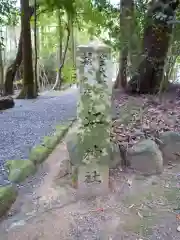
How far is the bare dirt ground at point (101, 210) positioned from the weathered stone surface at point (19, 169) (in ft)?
0.26

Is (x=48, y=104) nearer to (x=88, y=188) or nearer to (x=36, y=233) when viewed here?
(x=88, y=188)

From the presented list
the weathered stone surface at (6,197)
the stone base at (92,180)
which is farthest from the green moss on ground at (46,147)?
the stone base at (92,180)

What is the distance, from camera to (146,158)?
2475 millimetres

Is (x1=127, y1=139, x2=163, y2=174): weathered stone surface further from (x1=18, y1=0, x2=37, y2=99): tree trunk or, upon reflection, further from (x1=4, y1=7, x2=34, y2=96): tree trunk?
(x1=4, y1=7, x2=34, y2=96): tree trunk

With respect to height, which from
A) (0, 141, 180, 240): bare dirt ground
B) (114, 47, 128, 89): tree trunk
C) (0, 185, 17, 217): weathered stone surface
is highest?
(114, 47, 128, 89): tree trunk

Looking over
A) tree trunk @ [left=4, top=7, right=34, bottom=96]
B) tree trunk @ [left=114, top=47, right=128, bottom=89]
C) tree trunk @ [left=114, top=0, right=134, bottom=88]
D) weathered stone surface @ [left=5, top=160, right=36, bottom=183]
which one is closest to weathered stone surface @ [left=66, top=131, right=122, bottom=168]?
weathered stone surface @ [left=5, top=160, right=36, bottom=183]

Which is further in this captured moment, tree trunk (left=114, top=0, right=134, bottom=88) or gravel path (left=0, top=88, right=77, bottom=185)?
tree trunk (left=114, top=0, right=134, bottom=88)

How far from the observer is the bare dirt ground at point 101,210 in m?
1.80

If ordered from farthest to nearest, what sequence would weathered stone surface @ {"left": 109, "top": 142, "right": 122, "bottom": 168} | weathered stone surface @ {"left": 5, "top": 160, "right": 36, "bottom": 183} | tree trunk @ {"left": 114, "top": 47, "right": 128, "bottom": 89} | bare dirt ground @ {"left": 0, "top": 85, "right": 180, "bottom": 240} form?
tree trunk @ {"left": 114, "top": 47, "right": 128, "bottom": 89}, weathered stone surface @ {"left": 109, "top": 142, "right": 122, "bottom": 168}, weathered stone surface @ {"left": 5, "top": 160, "right": 36, "bottom": 183}, bare dirt ground @ {"left": 0, "top": 85, "right": 180, "bottom": 240}

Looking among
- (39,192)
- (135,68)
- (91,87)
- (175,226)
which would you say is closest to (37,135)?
(39,192)

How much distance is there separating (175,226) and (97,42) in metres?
1.47

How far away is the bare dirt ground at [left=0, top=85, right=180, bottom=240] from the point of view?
1.80 m

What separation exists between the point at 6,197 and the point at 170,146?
1690 mm

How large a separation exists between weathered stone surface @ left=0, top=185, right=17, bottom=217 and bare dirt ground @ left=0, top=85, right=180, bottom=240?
5cm
